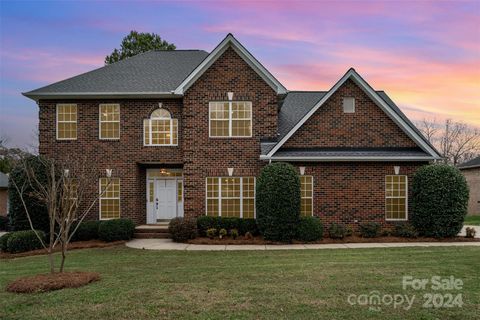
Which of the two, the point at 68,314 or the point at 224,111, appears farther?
the point at 224,111

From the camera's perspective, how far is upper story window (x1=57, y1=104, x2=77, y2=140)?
62.5 ft

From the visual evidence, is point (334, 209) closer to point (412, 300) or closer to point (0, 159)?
Result: point (412, 300)

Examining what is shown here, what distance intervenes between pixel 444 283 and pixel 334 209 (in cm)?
845

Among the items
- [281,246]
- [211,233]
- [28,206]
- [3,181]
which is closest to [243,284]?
[281,246]

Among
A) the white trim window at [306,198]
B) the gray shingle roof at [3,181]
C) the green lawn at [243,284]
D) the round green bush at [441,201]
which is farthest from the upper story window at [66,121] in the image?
the gray shingle roof at [3,181]

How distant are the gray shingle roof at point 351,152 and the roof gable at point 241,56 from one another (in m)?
2.72

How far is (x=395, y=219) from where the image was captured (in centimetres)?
1736

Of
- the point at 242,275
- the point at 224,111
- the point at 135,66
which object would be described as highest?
the point at 135,66

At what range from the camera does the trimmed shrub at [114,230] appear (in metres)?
16.8

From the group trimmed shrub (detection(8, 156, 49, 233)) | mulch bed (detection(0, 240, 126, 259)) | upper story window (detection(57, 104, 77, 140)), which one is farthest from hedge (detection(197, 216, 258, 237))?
upper story window (detection(57, 104, 77, 140))

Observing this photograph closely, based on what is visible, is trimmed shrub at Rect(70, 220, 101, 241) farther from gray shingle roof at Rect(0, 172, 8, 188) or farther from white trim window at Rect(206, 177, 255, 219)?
gray shingle roof at Rect(0, 172, 8, 188)

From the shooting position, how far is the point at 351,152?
17.3 meters

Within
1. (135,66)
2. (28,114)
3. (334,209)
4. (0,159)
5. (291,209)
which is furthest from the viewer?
(0,159)

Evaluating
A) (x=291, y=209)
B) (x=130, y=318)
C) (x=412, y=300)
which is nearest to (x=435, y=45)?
(x=291, y=209)
